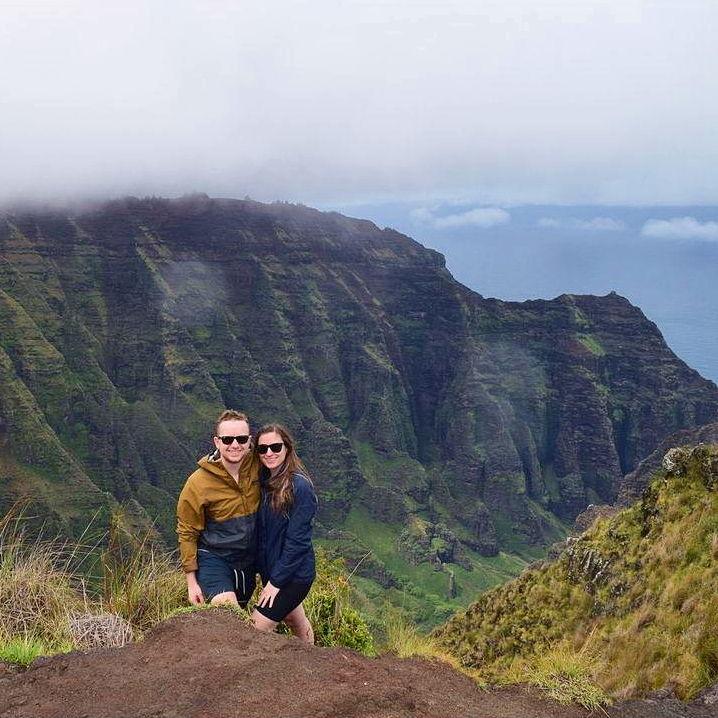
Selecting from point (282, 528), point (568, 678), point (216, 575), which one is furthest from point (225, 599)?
point (568, 678)

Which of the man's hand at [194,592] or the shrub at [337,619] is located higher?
the man's hand at [194,592]

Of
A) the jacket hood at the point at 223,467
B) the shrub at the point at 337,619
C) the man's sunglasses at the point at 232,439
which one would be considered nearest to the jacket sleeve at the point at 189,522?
the jacket hood at the point at 223,467

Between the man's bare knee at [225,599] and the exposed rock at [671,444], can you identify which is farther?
the exposed rock at [671,444]

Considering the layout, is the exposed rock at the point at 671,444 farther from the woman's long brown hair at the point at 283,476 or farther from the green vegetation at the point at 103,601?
the woman's long brown hair at the point at 283,476

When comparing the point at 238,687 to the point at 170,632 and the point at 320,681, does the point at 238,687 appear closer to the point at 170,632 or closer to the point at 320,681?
the point at 320,681

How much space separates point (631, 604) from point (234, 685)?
8.54 m

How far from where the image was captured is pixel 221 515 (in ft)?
32.3

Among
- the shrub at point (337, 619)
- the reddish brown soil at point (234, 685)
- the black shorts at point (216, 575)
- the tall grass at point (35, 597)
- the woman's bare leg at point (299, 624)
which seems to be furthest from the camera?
the shrub at point (337, 619)

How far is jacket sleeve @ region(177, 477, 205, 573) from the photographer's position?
9.70m

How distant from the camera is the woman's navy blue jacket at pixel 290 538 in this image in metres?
9.55

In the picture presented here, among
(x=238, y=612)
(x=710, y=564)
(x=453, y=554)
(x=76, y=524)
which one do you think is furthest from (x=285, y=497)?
(x=453, y=554)

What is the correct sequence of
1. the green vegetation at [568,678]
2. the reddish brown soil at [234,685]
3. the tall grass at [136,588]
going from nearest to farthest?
the reddish brown soil at [234,685], the green vegetation at [568,678], the tall grass at [136,588]

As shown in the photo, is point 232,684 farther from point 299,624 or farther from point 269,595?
point 299,624

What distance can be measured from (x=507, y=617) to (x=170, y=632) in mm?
11712
